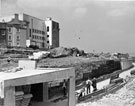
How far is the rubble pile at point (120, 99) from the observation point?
69.6 ft

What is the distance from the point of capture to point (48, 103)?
12094 mm

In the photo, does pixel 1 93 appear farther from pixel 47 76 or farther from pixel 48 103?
pixel 48 103

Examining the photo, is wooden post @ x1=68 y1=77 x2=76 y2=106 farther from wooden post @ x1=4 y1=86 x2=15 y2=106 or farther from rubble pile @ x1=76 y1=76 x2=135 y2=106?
rubble pile @ x1=76 y1=76 x2=135 y2=106

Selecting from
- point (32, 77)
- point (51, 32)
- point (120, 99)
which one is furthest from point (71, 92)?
point (51, 32)

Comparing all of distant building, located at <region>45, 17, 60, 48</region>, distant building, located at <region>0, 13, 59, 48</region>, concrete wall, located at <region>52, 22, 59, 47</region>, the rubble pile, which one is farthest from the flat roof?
concrete wall, located at <region>52, 22, 59, 47</region>

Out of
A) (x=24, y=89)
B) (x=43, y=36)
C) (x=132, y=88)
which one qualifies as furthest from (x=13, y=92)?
(x=43, y=36)

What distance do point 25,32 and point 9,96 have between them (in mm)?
63547

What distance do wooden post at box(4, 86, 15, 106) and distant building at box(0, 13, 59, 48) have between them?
57.8 m

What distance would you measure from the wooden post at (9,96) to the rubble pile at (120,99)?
11.0m

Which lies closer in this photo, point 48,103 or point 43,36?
point 48,103

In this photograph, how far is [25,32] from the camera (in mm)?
71000

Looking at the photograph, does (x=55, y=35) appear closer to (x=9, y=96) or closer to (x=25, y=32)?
(x=25, y=32)

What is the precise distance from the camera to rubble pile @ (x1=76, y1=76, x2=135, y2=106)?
21.2 m

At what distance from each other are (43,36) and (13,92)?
80.2 m
